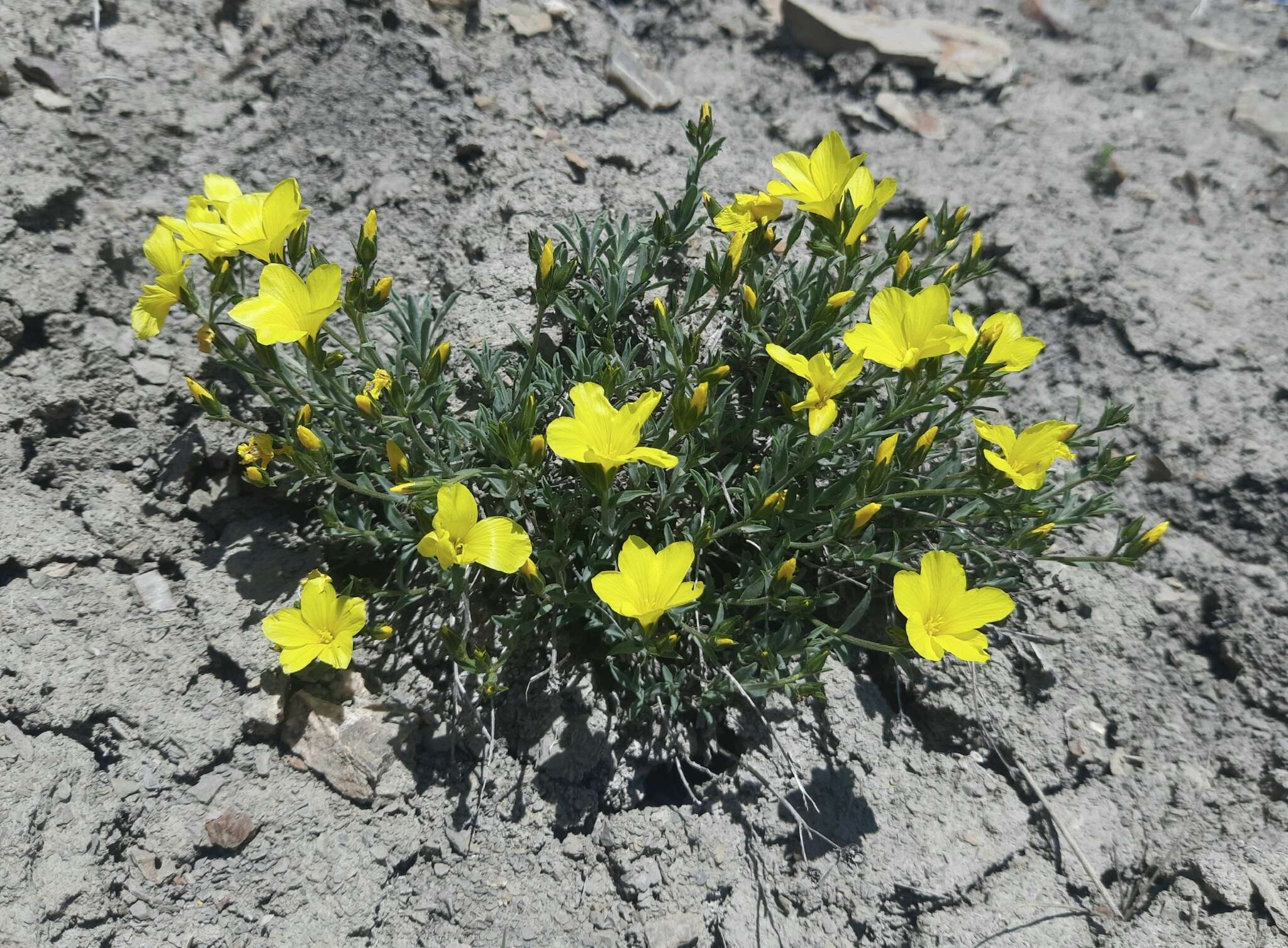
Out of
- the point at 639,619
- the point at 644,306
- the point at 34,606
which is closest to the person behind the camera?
the point at 639,619

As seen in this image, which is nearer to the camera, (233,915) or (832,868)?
(233,915)

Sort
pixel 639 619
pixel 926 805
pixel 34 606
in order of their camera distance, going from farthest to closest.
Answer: pixel 926 805, pixel 34 606, pixel 639 619

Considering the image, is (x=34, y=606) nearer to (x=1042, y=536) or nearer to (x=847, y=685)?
(x=847, y=685)

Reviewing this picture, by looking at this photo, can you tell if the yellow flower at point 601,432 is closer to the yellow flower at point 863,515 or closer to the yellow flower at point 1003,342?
the yellow flower at point 863,515

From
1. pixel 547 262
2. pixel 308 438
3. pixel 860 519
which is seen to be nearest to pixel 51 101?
pixel 308 438

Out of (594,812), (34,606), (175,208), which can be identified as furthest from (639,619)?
(175,208)
